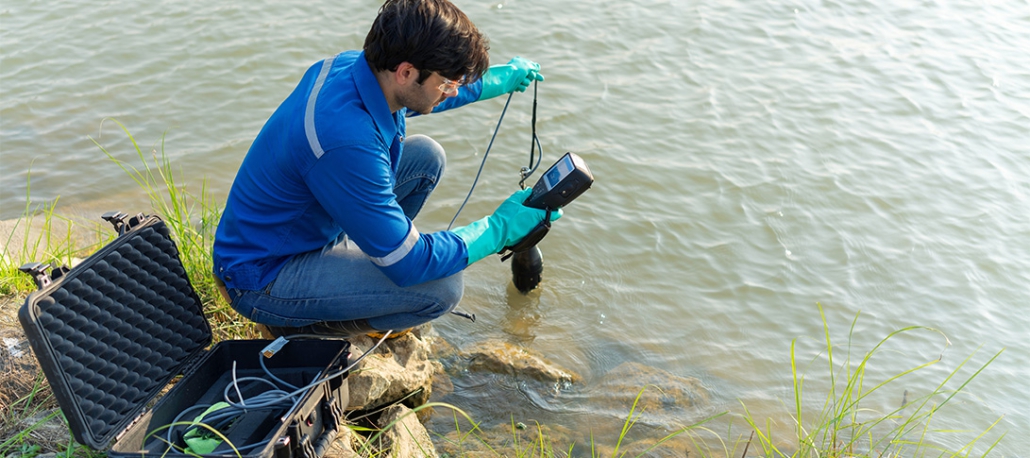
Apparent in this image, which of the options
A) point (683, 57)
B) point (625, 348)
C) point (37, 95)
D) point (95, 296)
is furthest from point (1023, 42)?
point (37, 95)

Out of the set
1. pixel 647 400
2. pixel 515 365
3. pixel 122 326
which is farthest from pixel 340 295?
pixel 647 400

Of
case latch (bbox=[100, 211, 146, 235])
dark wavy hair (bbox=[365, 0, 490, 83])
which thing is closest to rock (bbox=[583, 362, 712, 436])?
dark wavy hair (bbox=[365, 0, 490, 83])

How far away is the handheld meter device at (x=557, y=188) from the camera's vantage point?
2783mm

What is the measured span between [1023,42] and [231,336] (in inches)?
270

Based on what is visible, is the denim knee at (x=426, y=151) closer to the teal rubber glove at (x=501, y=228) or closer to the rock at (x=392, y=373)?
the teal rubber glove at (x=501, y=228)

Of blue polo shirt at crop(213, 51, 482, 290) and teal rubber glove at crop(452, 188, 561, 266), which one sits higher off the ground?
blue polo shirt at crop(213, 51, 482, 290)

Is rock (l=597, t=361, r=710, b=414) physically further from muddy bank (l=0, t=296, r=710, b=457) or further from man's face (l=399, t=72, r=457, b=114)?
man's face (l=399, t=72, r=457, b=114)

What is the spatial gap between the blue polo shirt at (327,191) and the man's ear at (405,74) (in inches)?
2.9

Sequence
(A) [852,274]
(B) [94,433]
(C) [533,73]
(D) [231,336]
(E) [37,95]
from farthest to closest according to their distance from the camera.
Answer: (E) [37,95], (A) [852,274], (C) [533,73], (D) [231,336], (B) [94,433]

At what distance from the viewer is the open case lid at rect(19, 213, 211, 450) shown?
6.42ft

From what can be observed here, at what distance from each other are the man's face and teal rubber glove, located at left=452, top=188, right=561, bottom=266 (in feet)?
1.48

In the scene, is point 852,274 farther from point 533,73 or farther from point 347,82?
point 347,82

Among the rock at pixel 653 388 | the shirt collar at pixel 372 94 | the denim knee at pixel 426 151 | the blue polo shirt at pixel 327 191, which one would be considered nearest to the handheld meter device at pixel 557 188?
the blue polo shirt at pixel 327 191

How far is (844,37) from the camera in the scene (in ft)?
22.4
